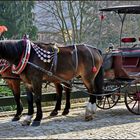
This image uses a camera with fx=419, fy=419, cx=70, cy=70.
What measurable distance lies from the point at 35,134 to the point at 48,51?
1788 millimetres

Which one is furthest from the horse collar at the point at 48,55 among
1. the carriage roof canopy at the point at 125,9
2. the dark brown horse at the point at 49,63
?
the carriage roof canopy at the point at 125,9

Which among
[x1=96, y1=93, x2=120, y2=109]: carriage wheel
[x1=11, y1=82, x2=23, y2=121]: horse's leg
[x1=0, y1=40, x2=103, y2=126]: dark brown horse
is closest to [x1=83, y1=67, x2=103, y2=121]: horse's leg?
[x1=0, y1=40, x2=103, y2=126]: dark brown horse

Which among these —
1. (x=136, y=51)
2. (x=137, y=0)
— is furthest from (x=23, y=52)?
(x=137, y=0)

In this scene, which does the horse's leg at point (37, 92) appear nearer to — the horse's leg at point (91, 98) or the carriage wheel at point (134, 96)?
the horse's leg at point (91, 98)

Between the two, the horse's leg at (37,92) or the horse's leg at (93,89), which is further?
the horse's leg at (93,89)

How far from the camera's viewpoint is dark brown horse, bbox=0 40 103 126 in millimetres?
8289

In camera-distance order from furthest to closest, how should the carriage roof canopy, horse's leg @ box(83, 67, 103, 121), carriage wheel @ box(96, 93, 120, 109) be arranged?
1. carriage wheel @ box(96, 93, 120, 109)
2. the carriage roof canopy
3. horse's leg @ box(83, 67, 103, 121)

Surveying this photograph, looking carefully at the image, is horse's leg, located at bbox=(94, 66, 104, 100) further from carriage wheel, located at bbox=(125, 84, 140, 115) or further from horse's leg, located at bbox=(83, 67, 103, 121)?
carriage wheel, located at bbox=(125, 84, 140, 115)

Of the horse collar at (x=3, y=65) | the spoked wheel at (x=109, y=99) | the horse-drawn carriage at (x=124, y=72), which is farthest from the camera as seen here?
the spoked wheel at (x=109, y=99)

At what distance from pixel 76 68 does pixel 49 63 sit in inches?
27.7

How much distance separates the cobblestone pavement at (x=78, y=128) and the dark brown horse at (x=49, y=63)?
0.34 m

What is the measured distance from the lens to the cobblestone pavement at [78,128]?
25.1 ft

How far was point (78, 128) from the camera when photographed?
8.31 meters

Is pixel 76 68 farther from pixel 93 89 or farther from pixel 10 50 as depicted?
pixel 10 50
